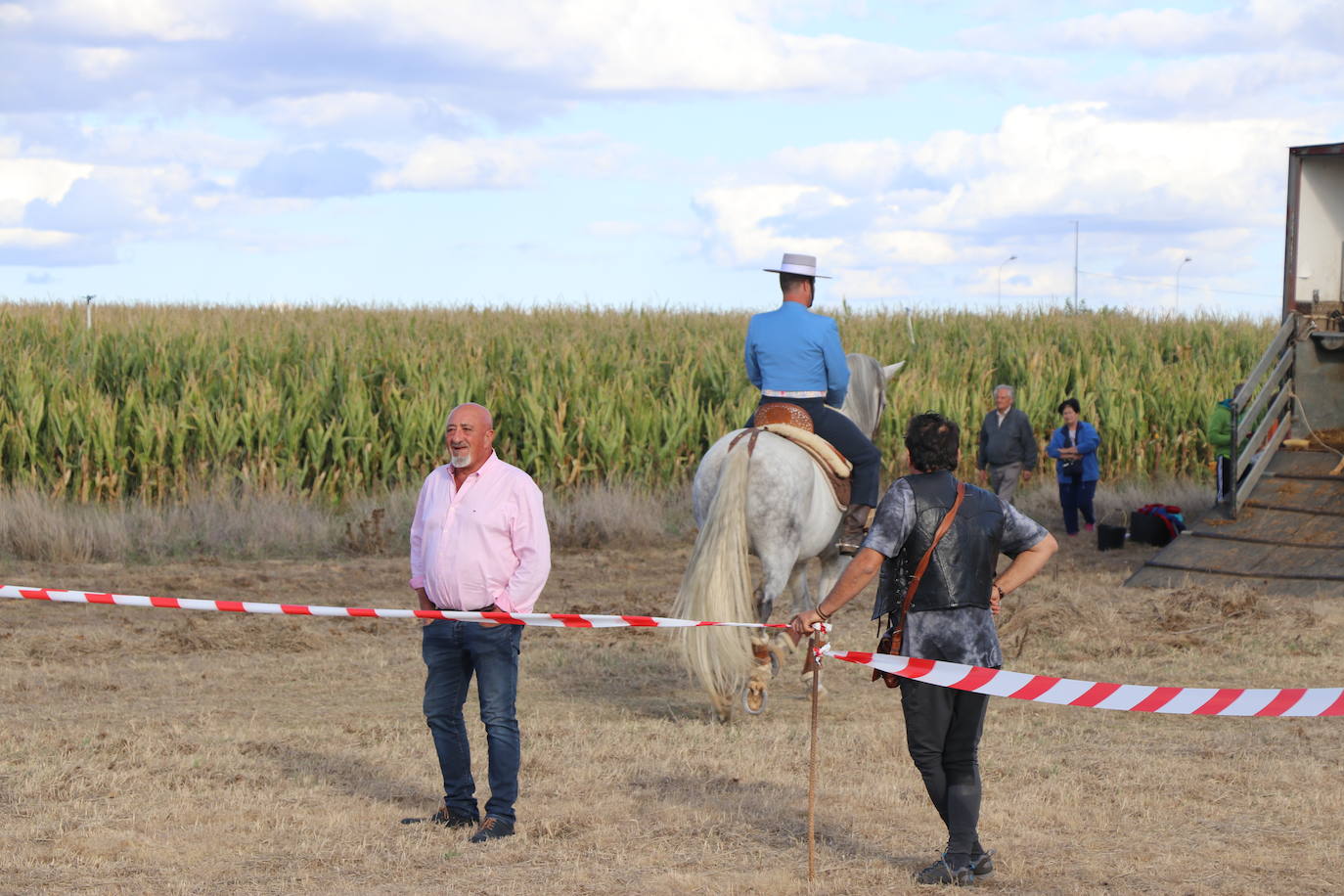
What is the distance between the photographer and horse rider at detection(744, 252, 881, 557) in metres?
9.51

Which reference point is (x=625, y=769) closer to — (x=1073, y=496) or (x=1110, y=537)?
(x=1110, y=537)

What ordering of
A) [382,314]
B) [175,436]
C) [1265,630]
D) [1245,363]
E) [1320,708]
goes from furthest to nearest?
[382,314]
[1245,363]
[175,436]
[1265,630]
[1320,708]

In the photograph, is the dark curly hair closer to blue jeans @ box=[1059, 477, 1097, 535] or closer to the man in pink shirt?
the man in pink shirt

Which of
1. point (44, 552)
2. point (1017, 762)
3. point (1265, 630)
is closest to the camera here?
point (1017, 762)

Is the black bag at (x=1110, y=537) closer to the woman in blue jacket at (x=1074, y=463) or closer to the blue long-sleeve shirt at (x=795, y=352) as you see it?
the woman in blue jacket at (x=1074, y=463)

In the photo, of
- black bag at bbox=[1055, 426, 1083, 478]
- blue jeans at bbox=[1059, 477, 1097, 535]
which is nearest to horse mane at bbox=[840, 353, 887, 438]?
black bag at bbox=[1055, 426, 1083, 478]

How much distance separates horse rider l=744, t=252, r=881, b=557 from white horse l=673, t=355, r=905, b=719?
0.19 meters

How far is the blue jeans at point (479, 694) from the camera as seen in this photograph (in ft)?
21.4

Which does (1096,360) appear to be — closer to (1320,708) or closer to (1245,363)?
(1245,363)

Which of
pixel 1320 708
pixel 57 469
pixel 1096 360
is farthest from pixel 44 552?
pixel 1096 360

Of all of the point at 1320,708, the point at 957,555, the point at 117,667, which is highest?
the point at 957,555

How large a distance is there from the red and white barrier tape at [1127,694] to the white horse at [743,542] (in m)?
2.69

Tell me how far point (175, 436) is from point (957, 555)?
13.8 metres

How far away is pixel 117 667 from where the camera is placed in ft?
36.0
